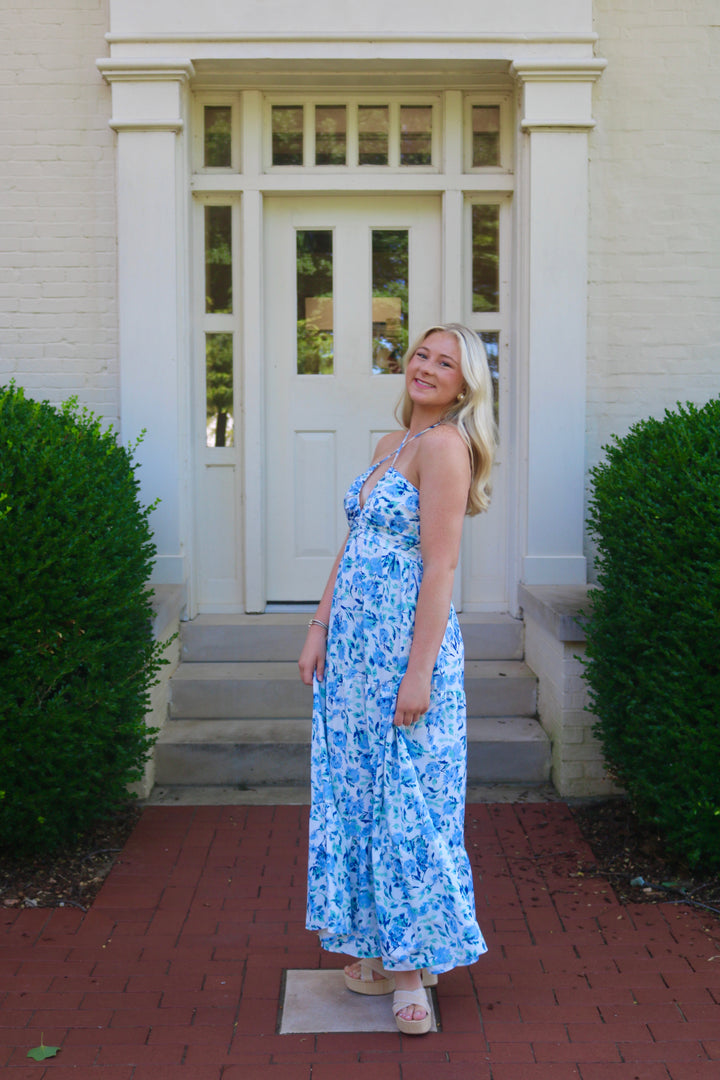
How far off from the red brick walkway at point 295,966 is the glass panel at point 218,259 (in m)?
2.96

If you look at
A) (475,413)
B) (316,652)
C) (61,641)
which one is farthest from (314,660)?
(61,641)

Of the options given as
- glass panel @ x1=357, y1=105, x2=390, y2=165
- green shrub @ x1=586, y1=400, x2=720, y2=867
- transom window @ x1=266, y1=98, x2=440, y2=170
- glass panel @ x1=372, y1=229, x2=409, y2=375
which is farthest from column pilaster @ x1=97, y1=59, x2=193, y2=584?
green shrub @ x1=586, y1=400, x2=720, y2=867

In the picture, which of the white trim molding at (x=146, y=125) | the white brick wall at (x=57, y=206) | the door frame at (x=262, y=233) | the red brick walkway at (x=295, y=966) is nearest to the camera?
the red brick walkway at (x=295, y=966)

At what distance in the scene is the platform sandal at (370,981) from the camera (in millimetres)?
3119

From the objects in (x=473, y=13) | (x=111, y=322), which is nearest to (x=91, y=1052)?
(x=111, y=322)

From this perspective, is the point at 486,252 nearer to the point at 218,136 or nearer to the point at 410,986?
the point at 218,136

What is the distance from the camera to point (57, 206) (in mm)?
5438

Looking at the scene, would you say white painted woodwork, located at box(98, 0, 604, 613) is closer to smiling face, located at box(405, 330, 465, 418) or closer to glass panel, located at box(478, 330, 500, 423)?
glass panel, located at box(478, 330, 500, 423)

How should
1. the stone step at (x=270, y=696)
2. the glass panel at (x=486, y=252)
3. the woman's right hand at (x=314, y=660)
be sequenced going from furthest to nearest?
the glass panel at (x=486, y=252)
the stone step at (x=270, y=696)
the woman's right hand at (x=314, y=660)

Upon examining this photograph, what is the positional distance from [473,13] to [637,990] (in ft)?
15.1

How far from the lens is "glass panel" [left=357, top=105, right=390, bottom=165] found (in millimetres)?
5672

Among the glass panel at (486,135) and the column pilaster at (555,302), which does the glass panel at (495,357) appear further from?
the glass panel at (486,135)

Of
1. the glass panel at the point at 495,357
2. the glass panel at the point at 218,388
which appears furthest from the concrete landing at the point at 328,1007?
the glass panel at the point at 495,357

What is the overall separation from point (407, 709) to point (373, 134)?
3944 millimetres
